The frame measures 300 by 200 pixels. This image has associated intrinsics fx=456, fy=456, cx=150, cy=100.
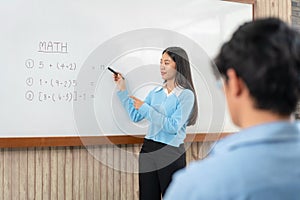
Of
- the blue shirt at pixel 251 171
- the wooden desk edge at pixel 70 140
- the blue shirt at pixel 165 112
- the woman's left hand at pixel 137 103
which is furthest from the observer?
the woman's left hand at pixel 137 103

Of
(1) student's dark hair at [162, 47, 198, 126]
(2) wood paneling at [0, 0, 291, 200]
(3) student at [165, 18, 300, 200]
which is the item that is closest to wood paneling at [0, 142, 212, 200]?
(2) wood paneling at [0, 0, 291, 200]

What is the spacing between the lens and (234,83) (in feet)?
2.53

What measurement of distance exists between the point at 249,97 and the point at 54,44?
182 centimetres

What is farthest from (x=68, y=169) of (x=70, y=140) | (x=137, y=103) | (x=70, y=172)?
(x=137, y=103)

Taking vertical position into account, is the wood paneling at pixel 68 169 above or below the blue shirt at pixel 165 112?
below

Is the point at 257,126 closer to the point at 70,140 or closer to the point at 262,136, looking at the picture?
the point at 262,136

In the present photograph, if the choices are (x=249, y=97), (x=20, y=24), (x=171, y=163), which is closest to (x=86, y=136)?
(x=171, y=163)

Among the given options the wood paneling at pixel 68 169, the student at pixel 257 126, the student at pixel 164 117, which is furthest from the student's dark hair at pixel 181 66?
the student at pixel 257 126

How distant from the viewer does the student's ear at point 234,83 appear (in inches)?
30.2

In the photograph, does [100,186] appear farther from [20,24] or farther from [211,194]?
[211,194]

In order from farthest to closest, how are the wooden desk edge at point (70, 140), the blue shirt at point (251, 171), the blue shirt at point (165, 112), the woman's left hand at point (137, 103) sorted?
the woman's left hand at point (137, 103) < the blue shirt at point (165, 112) < the wooden desk edge at point (70, 140) < the blue shirt at point (251, 171)

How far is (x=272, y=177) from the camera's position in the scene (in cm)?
70

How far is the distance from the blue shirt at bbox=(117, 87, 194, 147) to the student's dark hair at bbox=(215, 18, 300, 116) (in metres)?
1.70

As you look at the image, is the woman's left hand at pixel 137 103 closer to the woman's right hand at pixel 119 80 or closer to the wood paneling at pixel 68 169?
the woman's right hand at pixel 119 80
